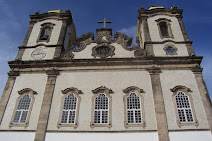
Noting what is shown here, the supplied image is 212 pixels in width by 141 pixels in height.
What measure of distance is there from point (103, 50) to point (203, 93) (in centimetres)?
868

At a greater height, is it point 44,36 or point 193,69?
point 44,36

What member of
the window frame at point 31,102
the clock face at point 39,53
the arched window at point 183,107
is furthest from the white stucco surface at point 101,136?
the clock face at point 39,53

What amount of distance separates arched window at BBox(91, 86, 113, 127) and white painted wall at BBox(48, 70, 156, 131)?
0.27 metres

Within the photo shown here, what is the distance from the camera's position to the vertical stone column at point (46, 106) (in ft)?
45.8

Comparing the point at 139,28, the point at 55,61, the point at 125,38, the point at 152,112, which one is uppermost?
the point at 139,28

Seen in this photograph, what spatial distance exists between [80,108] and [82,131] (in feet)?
5.56

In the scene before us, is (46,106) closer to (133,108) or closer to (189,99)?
(133,108)

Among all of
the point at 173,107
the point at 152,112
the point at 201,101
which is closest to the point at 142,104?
the point at 152,112

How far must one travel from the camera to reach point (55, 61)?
17562 mm

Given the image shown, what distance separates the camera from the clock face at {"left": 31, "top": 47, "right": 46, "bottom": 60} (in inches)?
726

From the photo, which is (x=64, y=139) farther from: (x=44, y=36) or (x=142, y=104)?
(x=44, y=36)

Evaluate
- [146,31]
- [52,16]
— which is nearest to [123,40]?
[146,31]

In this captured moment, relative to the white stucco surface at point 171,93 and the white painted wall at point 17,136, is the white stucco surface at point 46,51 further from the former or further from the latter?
the white stucco surface at point 171,93

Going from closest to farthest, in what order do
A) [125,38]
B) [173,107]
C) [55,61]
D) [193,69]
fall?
[173,107] → [193,69] → [55,61] → [125,38]
